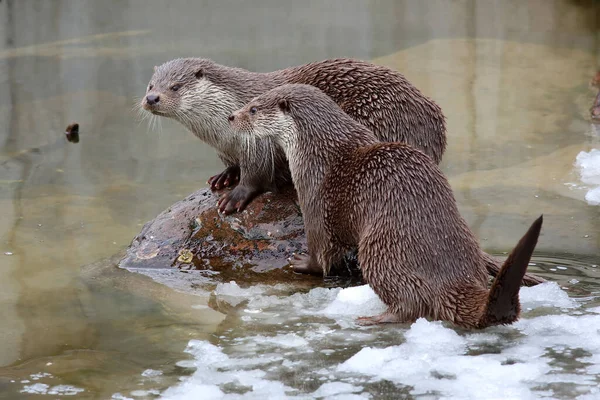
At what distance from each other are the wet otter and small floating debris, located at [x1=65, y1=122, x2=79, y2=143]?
7.83ft

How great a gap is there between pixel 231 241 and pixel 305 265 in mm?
398

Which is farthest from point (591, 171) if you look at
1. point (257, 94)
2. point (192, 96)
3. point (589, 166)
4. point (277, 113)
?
point (192, 96)

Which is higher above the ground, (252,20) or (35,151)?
(252,20)

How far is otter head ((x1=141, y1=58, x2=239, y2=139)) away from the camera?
4133 millimetres

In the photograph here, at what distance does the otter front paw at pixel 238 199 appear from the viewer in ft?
13.4

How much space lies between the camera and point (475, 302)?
120 inches

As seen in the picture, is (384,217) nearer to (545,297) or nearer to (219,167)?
(545,297)

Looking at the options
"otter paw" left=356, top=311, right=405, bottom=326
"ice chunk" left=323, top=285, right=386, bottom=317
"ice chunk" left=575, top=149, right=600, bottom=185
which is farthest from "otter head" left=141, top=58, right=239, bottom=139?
"ice chunk" left=575, top=149, right=600, bottom=185

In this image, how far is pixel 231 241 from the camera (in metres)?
4.07

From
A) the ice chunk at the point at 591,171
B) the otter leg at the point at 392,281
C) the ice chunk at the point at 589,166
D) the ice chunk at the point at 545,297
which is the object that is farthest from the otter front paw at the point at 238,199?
the ice chunk at the point at 589,166

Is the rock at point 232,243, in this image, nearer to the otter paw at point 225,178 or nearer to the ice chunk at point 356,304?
the otter paw at point 225,178

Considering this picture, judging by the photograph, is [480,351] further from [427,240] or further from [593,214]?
[593,214]

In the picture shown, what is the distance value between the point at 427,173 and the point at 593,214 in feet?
5.18

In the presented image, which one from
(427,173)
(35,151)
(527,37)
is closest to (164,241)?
(427,173)
